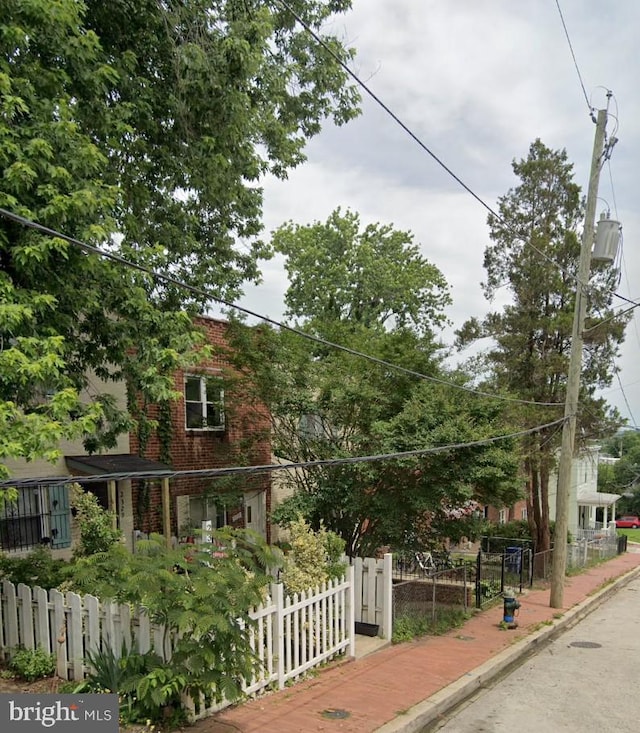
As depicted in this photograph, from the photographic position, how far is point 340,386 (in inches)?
490

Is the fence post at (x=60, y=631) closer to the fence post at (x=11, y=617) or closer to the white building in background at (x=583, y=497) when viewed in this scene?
the fence post at (x=11, y=617)

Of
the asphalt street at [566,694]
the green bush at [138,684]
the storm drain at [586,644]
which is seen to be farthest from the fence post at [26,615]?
the storm drain at [586,644]

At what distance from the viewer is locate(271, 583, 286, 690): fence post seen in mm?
7125

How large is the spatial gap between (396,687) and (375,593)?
2.20 m

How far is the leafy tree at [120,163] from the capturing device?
592 centimetres

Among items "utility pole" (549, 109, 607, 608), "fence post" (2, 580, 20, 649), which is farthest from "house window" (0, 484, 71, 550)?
"utility pole" (549, 109, 607, 608)

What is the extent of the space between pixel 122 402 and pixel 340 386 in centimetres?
443

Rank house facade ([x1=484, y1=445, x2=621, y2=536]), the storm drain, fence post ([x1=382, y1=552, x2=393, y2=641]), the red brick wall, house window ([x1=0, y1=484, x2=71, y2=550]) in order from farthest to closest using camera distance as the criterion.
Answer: house facade ([x1=484, y1=445, x2=621, y2=536])
the red brick wall
the storm drain
house window ([x1=0, y1=484, x2=71, y2=550])
fence post ([x1=382, y1=552, x2=393, y2=641])

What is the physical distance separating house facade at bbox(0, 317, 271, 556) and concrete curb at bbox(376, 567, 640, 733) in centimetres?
523

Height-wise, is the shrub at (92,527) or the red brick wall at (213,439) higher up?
the red brick wall at (213,439)

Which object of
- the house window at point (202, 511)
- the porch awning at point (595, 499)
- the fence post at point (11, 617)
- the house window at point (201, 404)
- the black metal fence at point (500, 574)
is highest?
the house window at point (201, 404)

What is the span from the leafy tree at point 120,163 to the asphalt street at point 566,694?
17.8 ft

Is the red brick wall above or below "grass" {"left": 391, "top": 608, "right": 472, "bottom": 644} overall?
above

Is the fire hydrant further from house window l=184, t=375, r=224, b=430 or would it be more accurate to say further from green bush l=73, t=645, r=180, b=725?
green bush l=73, t=645, r=180, b=725
